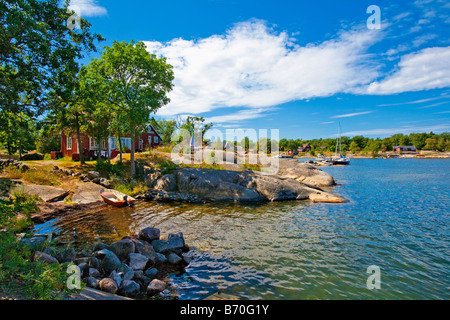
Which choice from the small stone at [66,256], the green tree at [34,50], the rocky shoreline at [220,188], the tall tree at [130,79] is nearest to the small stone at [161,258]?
the small stone at [66,256]

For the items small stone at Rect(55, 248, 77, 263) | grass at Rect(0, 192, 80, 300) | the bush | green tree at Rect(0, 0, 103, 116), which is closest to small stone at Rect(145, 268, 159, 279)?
small stone at Rect(55, 248, 77, 263)

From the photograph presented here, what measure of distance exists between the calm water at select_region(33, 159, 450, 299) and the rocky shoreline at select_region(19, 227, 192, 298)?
72cm

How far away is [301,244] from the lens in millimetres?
10812

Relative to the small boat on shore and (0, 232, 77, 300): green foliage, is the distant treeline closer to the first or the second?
the small boat on shore

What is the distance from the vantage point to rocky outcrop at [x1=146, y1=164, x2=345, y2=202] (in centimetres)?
2150

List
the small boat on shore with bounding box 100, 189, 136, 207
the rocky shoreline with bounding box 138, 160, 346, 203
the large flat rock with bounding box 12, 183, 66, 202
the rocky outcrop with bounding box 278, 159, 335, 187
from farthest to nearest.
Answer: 1. the rocky outcrop with bounding box 278, 159, 335, 187
2. the rocky shoreline with bounding box 138, 160, 346, 203
3. the small boat on shore with bounding box 100, 189, 136, 207
4. the large flat rock with bounding box 12, 183, 66, 202

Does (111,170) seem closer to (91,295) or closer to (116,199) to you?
(116,199)

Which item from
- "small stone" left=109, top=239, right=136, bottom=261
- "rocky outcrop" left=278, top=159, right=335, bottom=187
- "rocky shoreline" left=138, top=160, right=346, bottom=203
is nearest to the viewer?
"small stone" left=109, top=239, right=136, bottom=261

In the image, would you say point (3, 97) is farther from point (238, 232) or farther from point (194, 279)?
point (238, 232)

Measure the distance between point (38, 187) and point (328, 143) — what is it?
577 feet

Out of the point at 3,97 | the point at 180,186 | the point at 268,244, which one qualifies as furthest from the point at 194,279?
the point at 180,186

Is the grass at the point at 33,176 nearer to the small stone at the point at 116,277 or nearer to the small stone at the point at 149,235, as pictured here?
the small stone at the point at 149,235
